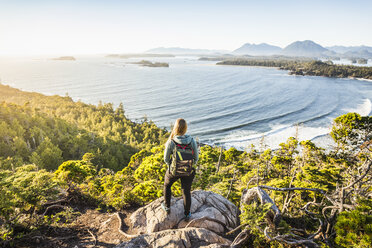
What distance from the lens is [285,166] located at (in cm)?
1405

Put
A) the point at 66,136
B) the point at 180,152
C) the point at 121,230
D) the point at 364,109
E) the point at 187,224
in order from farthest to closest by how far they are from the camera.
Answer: the point at 364,109 < the point at 66,136 < the point at 121,230 < the point at 187,224 < the point at 180,152

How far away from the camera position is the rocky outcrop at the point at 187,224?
4848mm

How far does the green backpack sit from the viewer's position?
190 inches

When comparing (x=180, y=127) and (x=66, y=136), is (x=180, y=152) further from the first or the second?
(x=66, y=136)

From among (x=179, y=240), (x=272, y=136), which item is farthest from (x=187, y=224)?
(x=272, y=136)

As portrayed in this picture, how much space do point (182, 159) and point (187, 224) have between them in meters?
2.29

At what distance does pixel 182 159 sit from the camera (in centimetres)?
483

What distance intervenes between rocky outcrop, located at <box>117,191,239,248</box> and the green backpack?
167 cm

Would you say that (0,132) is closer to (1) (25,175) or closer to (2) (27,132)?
(2) (27,132)

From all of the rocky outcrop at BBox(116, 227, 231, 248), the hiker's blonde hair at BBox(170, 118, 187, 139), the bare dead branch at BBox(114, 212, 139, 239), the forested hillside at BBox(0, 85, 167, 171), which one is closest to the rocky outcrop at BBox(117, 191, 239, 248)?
the rocky outcrop at BBox(116, 227, 231, 248)

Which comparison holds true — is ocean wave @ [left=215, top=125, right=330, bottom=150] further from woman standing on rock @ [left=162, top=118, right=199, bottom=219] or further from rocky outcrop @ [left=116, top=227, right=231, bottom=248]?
woman standing on rock @ [left=162, top=118, right=199, bottom=219]

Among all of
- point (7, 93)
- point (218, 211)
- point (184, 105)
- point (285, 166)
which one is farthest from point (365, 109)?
point (7, 93)

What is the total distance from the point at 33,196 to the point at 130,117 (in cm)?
6615

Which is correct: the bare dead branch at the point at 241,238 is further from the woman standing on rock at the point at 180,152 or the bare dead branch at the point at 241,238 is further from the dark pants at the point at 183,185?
the woman standing on rock at the point at 180,152
